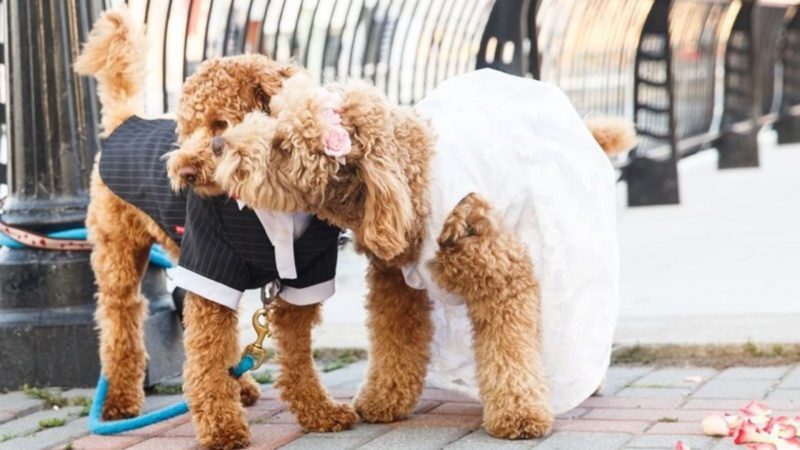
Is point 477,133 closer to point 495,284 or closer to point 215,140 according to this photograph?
point 495,284

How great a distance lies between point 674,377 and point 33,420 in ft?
7.35

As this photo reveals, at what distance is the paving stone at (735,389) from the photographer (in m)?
4.34

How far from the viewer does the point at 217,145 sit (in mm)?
3436

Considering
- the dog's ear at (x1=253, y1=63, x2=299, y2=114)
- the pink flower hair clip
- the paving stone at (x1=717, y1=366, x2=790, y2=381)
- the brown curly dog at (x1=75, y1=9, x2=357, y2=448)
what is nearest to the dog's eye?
the brown curly dog at (x1=75, y1=9, x2=357, y2=448)

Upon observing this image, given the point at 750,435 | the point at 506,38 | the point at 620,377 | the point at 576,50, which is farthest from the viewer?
the point at 576,50

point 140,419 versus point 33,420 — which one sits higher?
point 140,419

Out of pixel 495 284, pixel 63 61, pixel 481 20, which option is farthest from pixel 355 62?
Result: pixel 495 284

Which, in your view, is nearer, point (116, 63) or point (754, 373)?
point (116, 63)

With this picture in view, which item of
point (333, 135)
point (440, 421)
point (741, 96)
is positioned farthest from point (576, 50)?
point (333, 135)

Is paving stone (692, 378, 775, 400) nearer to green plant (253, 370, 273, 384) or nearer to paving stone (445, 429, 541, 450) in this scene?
paving stone (445, 429, 541, 450)

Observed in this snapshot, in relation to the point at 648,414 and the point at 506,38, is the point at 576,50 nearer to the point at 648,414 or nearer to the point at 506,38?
the point at 506,38

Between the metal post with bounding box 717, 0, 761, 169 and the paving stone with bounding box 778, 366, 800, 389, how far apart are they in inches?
363

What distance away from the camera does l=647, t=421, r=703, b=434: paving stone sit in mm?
3832

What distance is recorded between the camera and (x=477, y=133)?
3941mm
